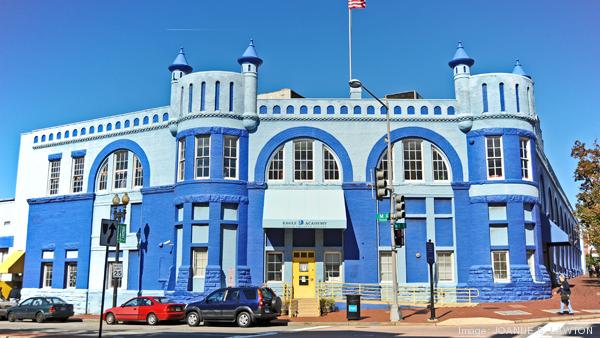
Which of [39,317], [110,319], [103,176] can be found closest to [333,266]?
[110,319]

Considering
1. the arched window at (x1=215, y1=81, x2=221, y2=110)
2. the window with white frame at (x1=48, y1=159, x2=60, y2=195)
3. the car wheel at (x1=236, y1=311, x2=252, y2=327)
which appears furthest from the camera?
the window with white frame at (x1=48, y1=159, x2=60, y2=195)

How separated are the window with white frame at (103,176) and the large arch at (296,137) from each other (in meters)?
10.6

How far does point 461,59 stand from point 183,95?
1580 cm

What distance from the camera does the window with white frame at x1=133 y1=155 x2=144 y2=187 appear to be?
3451cm

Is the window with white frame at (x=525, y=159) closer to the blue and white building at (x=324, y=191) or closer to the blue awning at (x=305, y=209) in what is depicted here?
the blue and white building at (x=324, y=191)

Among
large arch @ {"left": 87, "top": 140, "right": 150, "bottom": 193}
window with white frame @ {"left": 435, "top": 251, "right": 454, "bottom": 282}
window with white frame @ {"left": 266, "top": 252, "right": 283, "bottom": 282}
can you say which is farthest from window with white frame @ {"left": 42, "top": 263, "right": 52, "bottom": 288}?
window with white frame @ {"left": 435, "top": 251, "right": 454, "bottom": 282}

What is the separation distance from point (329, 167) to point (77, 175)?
16.7 meters

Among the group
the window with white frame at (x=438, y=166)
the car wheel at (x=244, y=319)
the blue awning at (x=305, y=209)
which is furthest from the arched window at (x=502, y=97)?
the car wheel at (x=244, y=319)

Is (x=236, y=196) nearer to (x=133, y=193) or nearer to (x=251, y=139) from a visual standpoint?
(x=251, y=139)

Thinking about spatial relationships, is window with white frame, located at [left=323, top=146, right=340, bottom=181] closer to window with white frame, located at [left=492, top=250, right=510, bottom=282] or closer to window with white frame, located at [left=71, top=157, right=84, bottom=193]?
window with white frame, located at [left=492, top=250, right=510, bottom=282]

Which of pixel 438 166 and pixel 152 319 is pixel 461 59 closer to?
pixel 438 166

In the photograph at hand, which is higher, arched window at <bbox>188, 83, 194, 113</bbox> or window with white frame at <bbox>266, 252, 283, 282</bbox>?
arched window at <bbox>188, 83, 194, 113</bbox>

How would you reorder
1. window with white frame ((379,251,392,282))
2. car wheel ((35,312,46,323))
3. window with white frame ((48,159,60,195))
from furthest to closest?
window with white frame ((48,159,60,195)) < window with white frame ((379,251,392,282)) < car wheel ((35,312,46,323))

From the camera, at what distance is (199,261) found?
30406 millimetres
